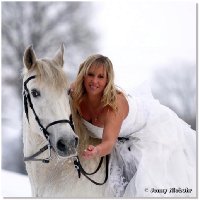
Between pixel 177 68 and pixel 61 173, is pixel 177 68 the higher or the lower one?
the higher one

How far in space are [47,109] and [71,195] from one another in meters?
0.61

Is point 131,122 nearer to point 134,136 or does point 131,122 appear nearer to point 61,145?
point 134,136

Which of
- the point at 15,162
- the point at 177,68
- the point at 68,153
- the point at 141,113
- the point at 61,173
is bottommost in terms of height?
the point at 15,162

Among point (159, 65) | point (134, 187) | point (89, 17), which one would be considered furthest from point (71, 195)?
point (159, 65)

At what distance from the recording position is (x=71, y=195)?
259cm

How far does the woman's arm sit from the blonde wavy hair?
51 mm

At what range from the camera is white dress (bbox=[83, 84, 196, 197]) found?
2.67 meters

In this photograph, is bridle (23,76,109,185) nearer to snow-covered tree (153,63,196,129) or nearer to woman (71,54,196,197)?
woman (71,54,196,197)

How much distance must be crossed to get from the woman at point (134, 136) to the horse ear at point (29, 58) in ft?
1.06

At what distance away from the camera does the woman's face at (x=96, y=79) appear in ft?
8.43

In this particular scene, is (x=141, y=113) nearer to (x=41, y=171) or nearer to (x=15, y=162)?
(x=41, y=171)

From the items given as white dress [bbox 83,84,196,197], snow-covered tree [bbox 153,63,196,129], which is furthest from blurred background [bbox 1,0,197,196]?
white dress [bbox 83,84,196,197]

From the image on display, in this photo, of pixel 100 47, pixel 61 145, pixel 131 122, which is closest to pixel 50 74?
pixel 61 145

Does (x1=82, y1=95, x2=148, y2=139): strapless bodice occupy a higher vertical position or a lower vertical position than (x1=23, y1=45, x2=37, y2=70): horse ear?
lower
